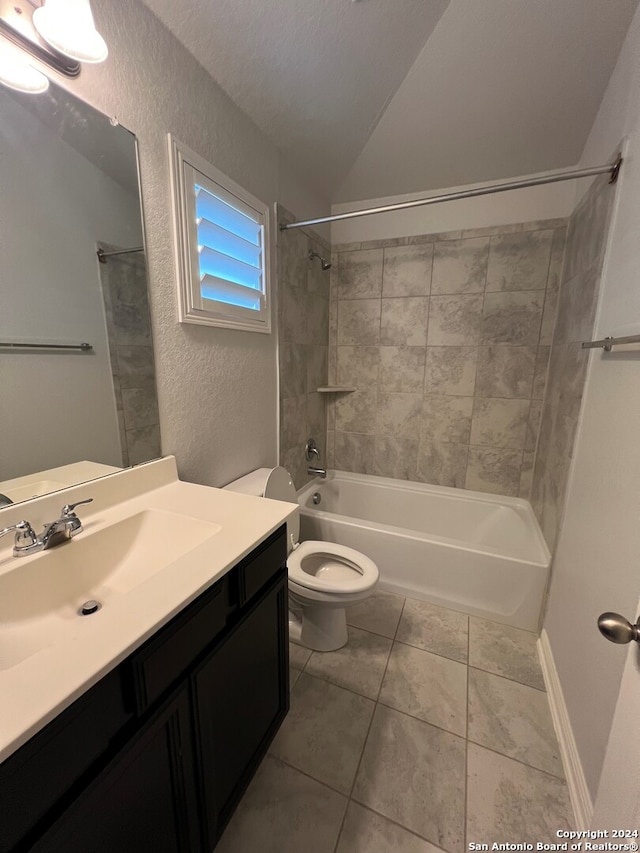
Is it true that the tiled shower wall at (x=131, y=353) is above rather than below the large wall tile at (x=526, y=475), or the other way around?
above

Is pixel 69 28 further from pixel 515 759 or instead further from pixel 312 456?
pixel 515 759

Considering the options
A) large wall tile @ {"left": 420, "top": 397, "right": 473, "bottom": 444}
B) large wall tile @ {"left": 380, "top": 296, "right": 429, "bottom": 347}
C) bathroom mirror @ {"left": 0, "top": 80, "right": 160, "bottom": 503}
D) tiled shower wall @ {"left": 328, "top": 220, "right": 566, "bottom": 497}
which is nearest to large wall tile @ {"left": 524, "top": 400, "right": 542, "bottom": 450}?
tiled shower wall @ {"left": 328, "top": 220, "right": 566, "bottom": 497}

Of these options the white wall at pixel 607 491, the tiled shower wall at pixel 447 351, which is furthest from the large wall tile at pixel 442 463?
the white wall at pixel 607 491

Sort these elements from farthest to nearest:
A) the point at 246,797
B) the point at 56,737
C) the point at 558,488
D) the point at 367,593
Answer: the point at 558,488 < the point at 367,593 < the point at 246,797 < the point at 56,737

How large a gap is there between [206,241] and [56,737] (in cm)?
141

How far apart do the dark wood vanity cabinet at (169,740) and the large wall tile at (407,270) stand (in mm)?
1944

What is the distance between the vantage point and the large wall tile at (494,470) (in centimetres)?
227

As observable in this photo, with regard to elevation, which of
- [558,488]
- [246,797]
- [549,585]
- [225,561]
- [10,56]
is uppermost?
[10,56]

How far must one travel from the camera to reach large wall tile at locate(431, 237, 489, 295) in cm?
215

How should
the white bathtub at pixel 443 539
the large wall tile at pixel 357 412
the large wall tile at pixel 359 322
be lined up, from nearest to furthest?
the white bathtub at pixel 443 539, the large wall tile at pixel 359 322, the large wall tile at pixel 357 412

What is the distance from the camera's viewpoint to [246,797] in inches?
42.9

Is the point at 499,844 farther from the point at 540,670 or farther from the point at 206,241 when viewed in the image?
the point at 206,241

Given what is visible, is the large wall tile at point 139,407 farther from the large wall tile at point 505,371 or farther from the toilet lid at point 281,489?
the large wall tile at point 505,371

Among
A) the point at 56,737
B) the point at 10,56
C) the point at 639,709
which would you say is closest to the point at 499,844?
the point at 639,709
